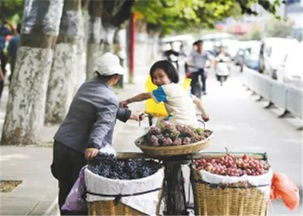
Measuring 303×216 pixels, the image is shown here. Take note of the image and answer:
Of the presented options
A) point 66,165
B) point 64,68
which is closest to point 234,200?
point 66,165

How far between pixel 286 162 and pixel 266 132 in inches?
155

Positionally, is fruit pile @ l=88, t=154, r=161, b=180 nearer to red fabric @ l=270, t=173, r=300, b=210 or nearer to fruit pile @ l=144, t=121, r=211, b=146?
fruit pile @ l=144, t=121, r=211, b=146

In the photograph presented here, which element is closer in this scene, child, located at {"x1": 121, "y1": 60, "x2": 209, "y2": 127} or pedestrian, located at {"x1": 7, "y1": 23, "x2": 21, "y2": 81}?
child, located at {"x1": 121, "y1": 60, "x2": 209, "y2": 127}

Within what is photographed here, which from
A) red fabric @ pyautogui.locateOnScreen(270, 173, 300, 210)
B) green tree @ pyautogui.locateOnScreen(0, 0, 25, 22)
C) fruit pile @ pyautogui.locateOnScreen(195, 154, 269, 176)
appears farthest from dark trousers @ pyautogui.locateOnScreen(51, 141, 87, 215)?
green tree @ pyautogui.locateOnScreen(0, 0, 25, 22)

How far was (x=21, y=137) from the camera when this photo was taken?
11805 millimetres

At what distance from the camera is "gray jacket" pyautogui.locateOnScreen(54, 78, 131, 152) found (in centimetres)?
600

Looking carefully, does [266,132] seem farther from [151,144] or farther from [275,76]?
[275,76]

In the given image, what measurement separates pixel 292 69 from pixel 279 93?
7219mm

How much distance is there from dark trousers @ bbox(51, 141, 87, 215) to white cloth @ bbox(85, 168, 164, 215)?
72 centimetres

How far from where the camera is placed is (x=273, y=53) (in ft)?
111

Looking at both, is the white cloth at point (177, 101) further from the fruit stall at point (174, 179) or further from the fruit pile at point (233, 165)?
the fruit pile at point (233, 165)

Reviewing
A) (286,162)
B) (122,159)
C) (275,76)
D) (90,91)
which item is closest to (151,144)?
(122,159)

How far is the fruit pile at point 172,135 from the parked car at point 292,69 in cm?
1744

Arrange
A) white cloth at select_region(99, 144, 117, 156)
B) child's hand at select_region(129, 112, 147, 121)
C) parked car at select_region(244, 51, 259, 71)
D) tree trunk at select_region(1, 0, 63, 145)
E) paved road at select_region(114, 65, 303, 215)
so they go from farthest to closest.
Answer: parked car at select_region(244, 51, 259, 71) → tree trunk at select_region(1, 0, 63, 145) → paved road at select_region(114, 65, 303, 215) → child's hand at select_region(129, 112, 147, 121) → white cloth at select_region(99, 144, 117, 156)
